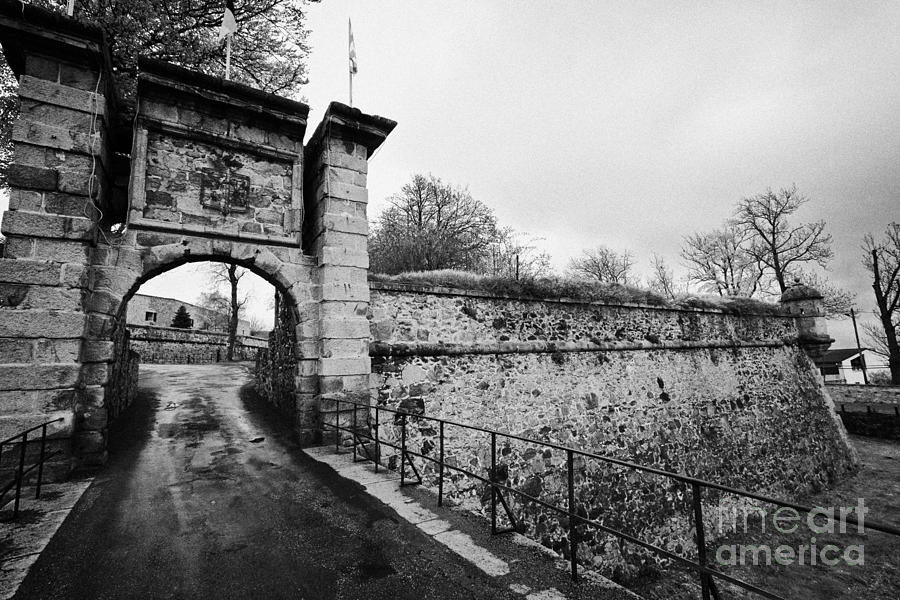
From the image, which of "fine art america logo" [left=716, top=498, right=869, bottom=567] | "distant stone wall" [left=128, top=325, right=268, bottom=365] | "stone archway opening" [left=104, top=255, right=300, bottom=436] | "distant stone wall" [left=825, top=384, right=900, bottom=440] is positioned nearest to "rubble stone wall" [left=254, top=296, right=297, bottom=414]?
"stone archway opening" [left=104, top=255, right=300, bottom=436]

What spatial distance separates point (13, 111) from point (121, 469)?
829 centimetres

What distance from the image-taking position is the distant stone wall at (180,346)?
22.4 m

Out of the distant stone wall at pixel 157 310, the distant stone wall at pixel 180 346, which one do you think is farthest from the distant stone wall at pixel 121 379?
the distant stone wall at pixel 157 310

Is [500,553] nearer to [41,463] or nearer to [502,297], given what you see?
Result: [41,463]

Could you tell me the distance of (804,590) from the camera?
283 inches

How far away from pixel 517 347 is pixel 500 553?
18.3ft

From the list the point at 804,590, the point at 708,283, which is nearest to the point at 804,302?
the point at 804,590

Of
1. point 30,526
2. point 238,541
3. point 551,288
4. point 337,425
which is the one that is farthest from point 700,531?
point 551,288

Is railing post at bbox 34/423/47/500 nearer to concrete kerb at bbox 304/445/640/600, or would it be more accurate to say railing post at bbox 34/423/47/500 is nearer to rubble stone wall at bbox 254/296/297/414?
concrete kerb at bbox 304/445/640/600

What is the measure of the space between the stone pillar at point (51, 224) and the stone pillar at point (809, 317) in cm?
1922

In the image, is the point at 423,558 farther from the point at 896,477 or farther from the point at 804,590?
the point at 896,477

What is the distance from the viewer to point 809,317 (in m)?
14.4

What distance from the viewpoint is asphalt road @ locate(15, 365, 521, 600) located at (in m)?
2.80

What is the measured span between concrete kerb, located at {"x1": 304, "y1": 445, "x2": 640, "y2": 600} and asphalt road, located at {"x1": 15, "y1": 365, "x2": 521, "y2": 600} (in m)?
0.12
